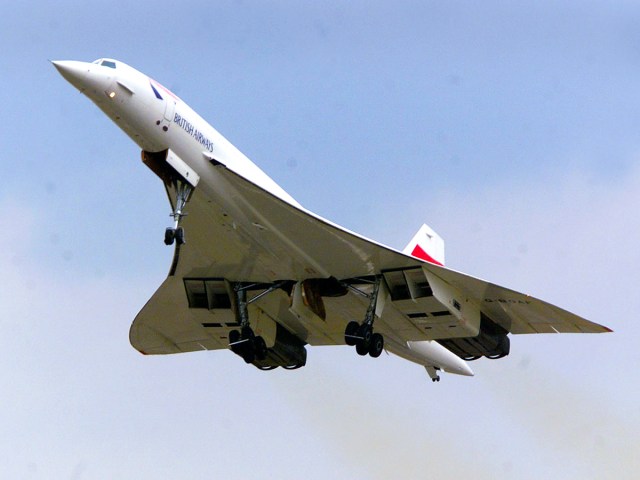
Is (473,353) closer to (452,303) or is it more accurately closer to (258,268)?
(452,303)

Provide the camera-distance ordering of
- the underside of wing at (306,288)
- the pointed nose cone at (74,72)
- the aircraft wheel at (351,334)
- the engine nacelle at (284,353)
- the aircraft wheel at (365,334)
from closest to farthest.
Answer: the pointed nose cone at (74,72), the underside of wing at (306,288), the aircraft wheel at (365,334), the aircraft wheel at (351,334), the engine nacelle at (284,353)

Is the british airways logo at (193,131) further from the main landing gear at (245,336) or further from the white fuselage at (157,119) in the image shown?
the main landing gear at (245,336)

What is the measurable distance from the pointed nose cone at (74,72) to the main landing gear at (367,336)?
7736 mm

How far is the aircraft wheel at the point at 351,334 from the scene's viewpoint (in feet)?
82.2

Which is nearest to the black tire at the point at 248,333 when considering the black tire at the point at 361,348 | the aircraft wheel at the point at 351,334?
the aircraft wheel at the point at 351,334

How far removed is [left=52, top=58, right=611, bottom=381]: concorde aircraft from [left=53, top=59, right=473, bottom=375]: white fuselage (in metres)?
0.02

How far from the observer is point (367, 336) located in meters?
25.0

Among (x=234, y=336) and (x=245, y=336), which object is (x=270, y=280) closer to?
(x=245, y=336)

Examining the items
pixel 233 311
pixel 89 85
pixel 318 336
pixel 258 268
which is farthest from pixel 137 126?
pixel 318 336

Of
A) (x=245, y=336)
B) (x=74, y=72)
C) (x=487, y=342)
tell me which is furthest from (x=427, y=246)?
(x=74, y=72)

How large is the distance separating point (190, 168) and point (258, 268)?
3.62 m

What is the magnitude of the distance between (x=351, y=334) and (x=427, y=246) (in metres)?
4.93

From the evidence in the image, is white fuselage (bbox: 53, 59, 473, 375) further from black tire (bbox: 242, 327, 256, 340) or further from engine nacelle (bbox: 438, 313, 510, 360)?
engine nacelle (bbox: 438, 313, 510, 360)

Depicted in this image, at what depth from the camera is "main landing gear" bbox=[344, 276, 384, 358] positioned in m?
25.0
